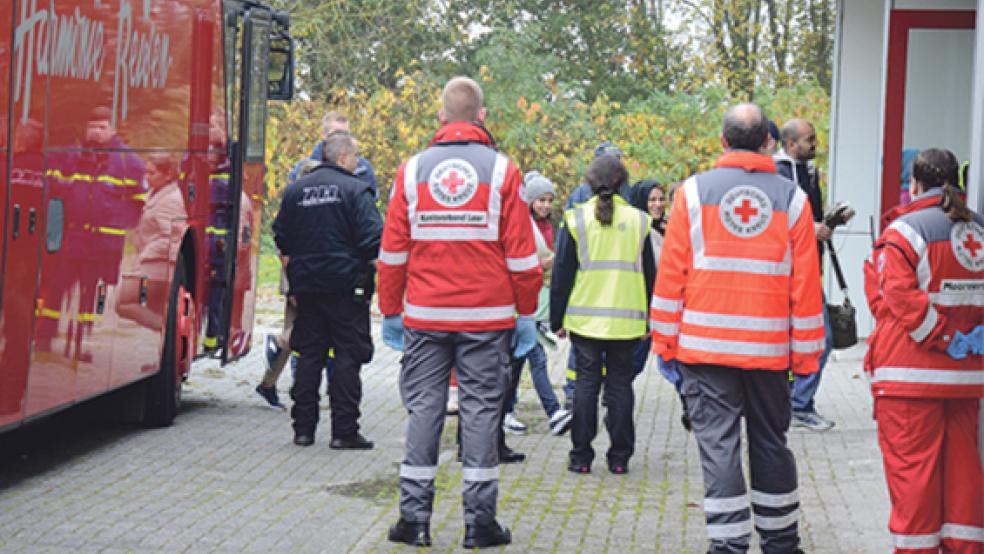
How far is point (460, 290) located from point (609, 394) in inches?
94.2

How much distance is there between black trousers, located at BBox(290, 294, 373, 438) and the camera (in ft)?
→ 34.9

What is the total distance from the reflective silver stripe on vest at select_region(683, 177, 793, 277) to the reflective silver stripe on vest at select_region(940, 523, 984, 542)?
118cm

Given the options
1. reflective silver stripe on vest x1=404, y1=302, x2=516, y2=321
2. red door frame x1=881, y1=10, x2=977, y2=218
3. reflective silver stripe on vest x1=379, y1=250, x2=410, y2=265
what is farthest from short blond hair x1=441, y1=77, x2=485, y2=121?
red door frame x1=881, y1=10, x2=977, y2=218

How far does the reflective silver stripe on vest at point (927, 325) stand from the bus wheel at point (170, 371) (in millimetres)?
6150

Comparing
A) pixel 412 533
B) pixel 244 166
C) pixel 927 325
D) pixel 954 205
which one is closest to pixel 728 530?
pixel 927 325

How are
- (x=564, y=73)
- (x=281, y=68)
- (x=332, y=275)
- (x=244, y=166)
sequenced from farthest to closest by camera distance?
(x=564, y=73) → (x=281, y=68) → (x=244, y=166) → (x=332, y=275)

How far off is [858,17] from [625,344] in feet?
27.7

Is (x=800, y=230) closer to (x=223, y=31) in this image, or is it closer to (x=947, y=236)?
(x=947, y=236)

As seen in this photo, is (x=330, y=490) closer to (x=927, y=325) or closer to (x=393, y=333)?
(x=393, y=333)

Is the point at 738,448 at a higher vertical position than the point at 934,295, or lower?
lower

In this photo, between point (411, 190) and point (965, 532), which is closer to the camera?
point (965, 532)

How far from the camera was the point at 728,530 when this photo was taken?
7016 millimetres

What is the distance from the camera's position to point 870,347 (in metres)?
7.10

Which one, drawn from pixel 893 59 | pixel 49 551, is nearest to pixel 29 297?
pixel 49 551
